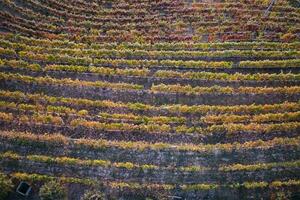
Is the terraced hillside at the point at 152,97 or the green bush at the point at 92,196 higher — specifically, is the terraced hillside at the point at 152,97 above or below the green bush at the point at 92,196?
above

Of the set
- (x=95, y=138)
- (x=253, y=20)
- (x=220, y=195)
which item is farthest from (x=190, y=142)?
(x=253, y=20)

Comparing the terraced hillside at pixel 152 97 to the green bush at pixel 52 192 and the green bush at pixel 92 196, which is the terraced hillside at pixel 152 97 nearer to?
the green bush at pixel 92 196

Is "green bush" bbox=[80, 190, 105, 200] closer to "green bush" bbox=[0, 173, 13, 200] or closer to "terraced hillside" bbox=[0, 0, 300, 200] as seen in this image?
"terraced hillside" bbox=[0, 0, 300, 200]

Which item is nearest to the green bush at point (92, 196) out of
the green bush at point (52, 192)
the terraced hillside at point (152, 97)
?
the terraced hillside at point (152, 97)

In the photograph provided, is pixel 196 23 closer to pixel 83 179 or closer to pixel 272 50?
pixel 272 50

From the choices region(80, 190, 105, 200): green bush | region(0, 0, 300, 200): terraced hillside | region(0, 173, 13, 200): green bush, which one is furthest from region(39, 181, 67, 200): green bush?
region(0, 173, 13, 200): green bush

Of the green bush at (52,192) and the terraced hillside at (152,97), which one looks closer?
the green bush at (52,192)
